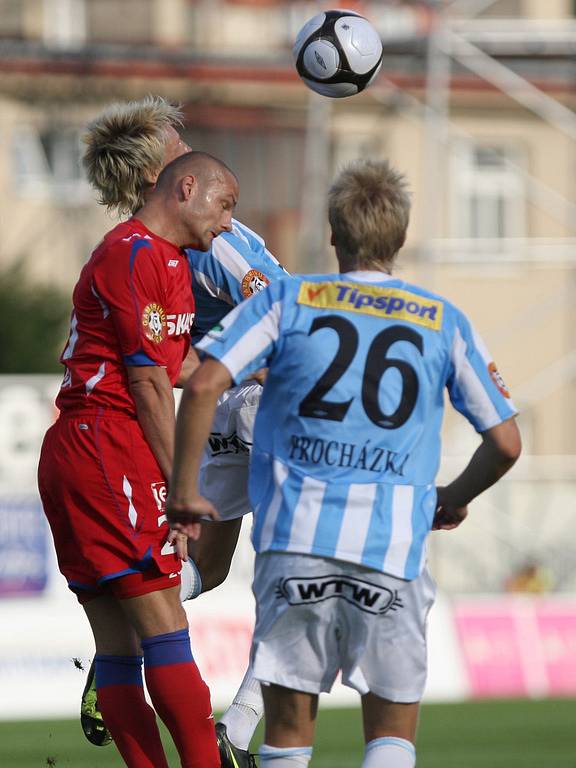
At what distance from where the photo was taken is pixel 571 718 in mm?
12398

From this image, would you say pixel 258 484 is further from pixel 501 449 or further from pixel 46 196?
pixel 46 196

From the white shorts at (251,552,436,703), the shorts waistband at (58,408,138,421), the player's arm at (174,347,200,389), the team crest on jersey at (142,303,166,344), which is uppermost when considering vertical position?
the team crest on jersey at (142,303,166,344)

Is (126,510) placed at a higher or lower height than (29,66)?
lower

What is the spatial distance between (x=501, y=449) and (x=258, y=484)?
0.70 metres

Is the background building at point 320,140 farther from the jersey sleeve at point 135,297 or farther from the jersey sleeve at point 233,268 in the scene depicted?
the jersey sleeve at point 135,297

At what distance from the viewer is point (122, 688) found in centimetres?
519

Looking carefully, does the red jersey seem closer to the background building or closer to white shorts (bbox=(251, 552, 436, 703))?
white shorts (bbox=(251, 552, 436, 703))

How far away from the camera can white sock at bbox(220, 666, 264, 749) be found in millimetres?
5617

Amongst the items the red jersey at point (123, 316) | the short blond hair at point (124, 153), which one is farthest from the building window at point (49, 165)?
the red jersey at point (123, 316)

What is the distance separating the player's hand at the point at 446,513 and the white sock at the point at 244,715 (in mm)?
1176

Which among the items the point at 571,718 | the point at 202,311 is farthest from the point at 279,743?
the point at 571,718

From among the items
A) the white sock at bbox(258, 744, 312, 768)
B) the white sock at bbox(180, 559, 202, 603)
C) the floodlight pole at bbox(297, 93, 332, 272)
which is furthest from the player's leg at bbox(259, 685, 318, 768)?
the floodlight pole at bbox(297, 93, 332, 272)

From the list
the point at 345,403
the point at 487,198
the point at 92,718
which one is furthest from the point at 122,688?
the point at 487,198

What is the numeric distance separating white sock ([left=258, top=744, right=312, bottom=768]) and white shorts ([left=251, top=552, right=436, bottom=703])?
0.58 ft
